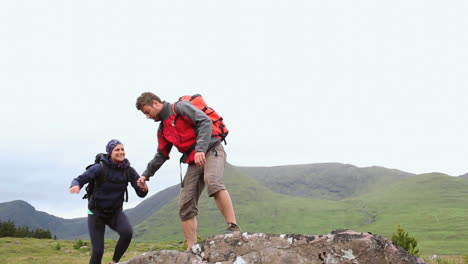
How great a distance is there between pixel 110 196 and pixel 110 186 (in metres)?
0.21

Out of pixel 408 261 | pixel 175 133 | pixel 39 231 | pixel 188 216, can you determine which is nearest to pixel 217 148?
pixel 175 133

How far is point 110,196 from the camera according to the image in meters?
8.16

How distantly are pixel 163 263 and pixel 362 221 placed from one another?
206601mm

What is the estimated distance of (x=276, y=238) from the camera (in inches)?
193

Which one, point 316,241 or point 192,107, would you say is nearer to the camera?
point 316,241

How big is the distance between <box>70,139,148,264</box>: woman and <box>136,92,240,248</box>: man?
1.37 metres

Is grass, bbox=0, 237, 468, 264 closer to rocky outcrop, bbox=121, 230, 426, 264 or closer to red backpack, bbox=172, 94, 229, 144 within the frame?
red backpack, bbox=172, 94, 229, 144

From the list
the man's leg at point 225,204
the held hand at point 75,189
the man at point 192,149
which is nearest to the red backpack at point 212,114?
the man at point 192,149

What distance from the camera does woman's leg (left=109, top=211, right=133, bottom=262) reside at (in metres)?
8.05

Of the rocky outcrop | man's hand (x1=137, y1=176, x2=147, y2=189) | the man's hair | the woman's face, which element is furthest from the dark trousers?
the rocky outcrop

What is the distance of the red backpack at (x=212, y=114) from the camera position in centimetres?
720

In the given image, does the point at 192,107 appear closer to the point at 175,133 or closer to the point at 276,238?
the point at 175,133

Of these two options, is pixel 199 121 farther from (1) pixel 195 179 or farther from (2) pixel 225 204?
(2) pixel 225 204

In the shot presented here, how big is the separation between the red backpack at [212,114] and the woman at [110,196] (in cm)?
204
